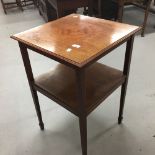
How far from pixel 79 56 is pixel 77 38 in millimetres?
214

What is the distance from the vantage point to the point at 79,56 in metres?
0.90

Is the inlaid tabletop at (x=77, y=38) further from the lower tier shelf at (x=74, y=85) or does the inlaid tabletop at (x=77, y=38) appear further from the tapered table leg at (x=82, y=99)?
the lower tier shelf at (x=74, y=85)

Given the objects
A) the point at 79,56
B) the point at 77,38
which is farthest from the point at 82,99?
the point at 77,38

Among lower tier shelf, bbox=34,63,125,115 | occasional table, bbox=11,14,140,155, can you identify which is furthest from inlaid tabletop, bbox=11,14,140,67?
lower tier shelf, bbox=34,63,125,115

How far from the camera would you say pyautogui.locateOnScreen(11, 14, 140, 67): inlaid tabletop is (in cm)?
93

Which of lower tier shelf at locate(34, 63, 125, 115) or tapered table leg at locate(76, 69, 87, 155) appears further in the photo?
lower tier shelf at locate(34, 63, 125, 115)

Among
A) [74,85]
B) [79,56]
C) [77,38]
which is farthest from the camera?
[74,85]

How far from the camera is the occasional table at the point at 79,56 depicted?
0.94 meters

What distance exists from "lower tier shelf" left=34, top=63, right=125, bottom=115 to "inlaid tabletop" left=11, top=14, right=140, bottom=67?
12.1 inches

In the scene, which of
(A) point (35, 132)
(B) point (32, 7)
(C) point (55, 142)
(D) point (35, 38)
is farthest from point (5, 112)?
(B) point (32, 7)

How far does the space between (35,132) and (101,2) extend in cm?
241

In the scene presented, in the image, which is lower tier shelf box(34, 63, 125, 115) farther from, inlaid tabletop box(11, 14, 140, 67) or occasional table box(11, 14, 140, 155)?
inlaid tabletop box(11, 14, 140, 67)

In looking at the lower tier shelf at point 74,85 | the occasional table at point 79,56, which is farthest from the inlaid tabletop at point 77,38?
the lower tier shelf at point 74,85

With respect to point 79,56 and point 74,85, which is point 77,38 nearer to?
point 79,56
